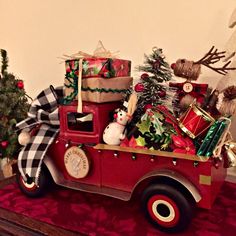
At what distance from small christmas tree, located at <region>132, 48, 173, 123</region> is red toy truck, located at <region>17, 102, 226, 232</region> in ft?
0.33

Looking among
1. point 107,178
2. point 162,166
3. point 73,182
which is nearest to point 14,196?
point 73,182

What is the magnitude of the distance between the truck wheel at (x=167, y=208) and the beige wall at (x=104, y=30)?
510 millimetres

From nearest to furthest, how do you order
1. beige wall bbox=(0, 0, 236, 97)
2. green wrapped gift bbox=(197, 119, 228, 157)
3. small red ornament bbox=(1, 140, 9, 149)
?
green wrapped gift bbox=(197, 119, 228, 157) → beige wall bbox=(0, 0, 236, 97) → small red ornament bbox=(1, 140, 9, 149)

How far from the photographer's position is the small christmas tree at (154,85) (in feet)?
2.35

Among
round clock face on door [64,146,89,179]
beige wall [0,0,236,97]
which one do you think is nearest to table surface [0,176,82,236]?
round clock face on door [64,146,89,179]

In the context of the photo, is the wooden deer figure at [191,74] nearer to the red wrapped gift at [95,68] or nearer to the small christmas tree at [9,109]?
the red wrapped gift at [95,68]

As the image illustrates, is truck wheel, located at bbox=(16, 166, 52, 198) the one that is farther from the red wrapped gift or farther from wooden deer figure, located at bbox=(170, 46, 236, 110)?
wooden deer figure, located at bbox=(170, 46, 236, 110)

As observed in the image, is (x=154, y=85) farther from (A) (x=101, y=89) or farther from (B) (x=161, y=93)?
(A) (x=101, y=89)

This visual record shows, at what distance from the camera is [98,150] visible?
728 millimetres

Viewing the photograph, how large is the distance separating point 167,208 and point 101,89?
355 millimetres

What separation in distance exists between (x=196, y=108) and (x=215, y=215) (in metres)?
0.32

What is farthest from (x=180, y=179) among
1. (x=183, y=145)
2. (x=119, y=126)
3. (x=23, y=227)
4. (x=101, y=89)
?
(x=23, y=227)

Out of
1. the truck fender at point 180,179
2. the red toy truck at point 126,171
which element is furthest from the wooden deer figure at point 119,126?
the truck fender at point 180,179

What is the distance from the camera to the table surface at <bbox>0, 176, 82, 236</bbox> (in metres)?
0.66
